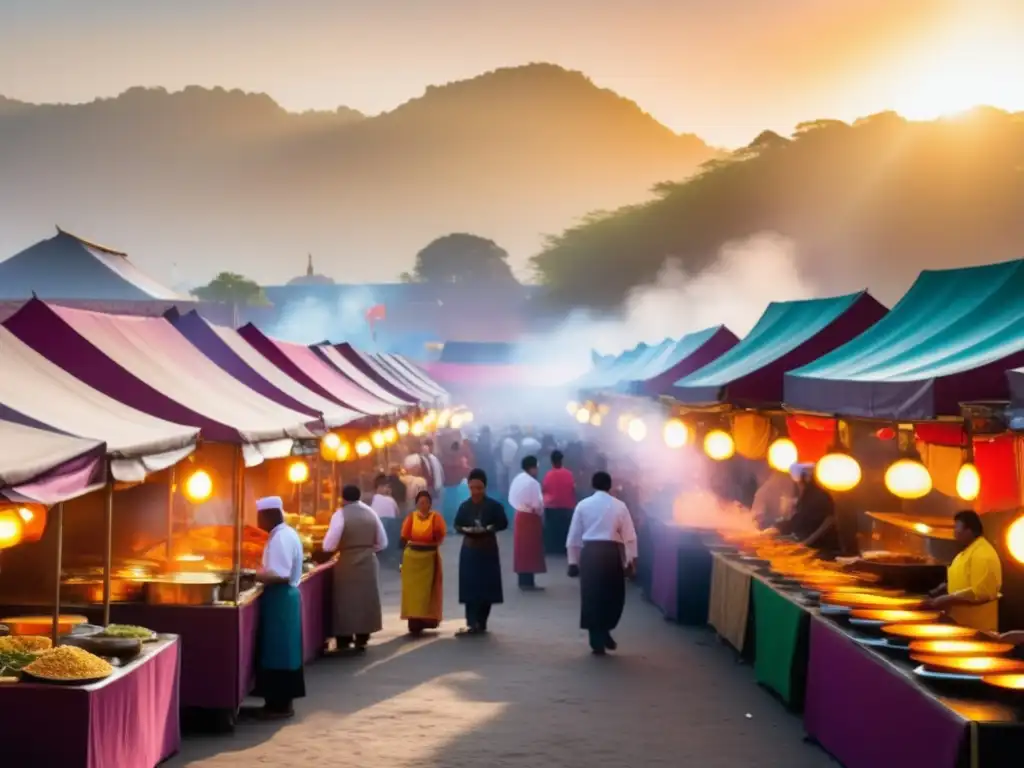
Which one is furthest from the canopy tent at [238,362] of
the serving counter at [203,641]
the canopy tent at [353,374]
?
the canopy tent at [353,374]

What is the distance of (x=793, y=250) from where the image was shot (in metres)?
94.5

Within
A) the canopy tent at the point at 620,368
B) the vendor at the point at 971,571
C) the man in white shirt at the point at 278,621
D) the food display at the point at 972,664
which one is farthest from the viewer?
the canopy tent at the point at 620,368

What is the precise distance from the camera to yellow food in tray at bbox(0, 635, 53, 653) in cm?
725

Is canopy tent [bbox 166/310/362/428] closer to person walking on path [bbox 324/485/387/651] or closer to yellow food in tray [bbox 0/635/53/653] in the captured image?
person walking on path [bbox 324/485/387/651]

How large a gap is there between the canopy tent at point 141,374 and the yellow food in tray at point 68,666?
260 centimetres

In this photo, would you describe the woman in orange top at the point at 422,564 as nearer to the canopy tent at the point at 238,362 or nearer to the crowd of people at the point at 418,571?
the crowd of people at the point at 418,571

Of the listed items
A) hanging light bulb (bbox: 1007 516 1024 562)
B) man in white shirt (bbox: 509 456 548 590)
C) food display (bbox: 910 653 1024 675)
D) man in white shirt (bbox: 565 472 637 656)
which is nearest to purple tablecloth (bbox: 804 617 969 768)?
food display (bbox: 910 653 1024 675)

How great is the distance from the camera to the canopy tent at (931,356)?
784 cm

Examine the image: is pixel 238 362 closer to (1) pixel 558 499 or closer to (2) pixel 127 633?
(2) pixel 127 633

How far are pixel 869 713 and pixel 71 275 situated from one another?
35176mm

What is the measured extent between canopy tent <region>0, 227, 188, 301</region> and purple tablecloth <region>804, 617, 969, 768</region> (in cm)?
3179

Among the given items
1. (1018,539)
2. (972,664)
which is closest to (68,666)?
(972,664)

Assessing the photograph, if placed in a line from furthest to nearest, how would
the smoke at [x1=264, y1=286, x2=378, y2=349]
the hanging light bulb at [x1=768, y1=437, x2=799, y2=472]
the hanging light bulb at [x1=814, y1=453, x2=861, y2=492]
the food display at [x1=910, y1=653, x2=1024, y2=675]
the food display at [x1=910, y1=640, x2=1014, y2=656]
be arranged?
the smoke at [x1=264, y1=286, x2=378, y2=349]
the hanging light bulb at [x1=768, y1=437, x2=799, y2=472]
the hanging light bulb at [x1=814, y1=453, x2=861, y2=492]
the food display at [x1=910, y1=640, x2=1014, y2=656]
the food display at [x1=910, y1=653, x2=1024, y2=675]

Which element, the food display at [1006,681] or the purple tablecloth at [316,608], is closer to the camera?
the food display at [1006,681]
